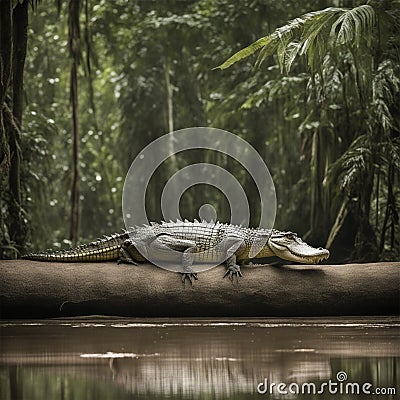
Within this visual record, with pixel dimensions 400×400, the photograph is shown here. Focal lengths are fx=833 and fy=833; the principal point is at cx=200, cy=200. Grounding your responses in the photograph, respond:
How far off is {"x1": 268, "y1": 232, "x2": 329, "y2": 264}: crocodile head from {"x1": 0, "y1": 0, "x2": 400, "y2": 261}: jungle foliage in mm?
1002

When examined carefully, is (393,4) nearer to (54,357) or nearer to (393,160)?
(393,160)

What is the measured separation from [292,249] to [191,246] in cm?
55

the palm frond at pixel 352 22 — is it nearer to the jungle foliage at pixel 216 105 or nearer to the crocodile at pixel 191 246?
the jungle foliage at pixel 216 105

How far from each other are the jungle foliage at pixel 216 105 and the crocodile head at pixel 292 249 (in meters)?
1.00

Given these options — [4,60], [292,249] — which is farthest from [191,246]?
[4,60]

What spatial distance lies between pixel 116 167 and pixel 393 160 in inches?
280

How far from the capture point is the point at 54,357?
2.96m

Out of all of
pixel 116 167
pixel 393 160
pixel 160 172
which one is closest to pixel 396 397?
pixel 393 160

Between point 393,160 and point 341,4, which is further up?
point 341,4

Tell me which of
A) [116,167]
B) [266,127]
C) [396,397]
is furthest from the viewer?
[116,167]

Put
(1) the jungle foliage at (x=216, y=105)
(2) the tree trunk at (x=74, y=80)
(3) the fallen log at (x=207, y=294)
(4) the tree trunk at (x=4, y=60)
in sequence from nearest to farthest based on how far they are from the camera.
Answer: (3) the fallen log at (x=207, y=294)
(4) the tree trunk at (x=4, y=60)
(1) the jungle foliage at (x=216, y=105)
(2) the tree trunk at (x=74, y=80)

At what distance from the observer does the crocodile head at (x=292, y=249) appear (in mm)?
4418

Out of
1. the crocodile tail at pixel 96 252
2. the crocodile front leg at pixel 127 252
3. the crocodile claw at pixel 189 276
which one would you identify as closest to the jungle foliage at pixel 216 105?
the crocodile tail at pixel 96 252

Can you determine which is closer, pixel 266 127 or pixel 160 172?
pixel 266 127
